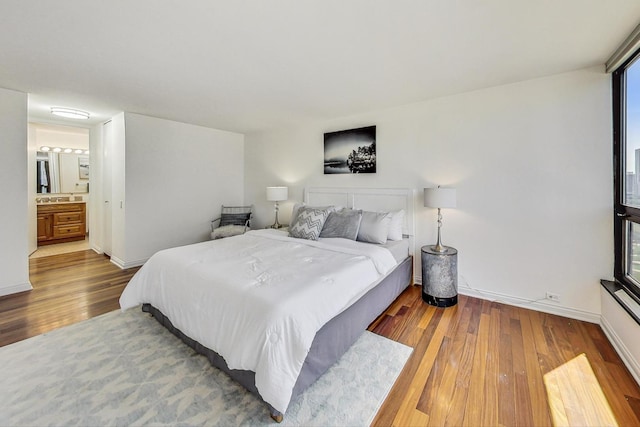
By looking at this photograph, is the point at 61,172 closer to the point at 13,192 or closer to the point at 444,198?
the point at 13,192

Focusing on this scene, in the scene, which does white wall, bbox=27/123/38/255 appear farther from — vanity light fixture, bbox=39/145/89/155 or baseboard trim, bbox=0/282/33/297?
baseboard trim, bbox=0/282/33/297

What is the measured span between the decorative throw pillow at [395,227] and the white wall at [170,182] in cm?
347

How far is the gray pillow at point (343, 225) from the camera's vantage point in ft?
10.6

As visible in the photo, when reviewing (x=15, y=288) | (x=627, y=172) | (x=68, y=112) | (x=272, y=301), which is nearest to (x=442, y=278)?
(x=627, y=172)

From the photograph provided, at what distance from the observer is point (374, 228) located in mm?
3180

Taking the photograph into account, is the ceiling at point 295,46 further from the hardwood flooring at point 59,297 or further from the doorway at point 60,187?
the doorway at point 60,187

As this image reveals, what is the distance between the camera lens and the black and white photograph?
377 centimetres

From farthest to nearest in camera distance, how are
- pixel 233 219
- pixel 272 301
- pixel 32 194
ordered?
1. pixel 32 194
2. pixel 233 219
3. pixel 272 301

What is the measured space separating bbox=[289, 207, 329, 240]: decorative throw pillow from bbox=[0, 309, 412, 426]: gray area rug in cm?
139

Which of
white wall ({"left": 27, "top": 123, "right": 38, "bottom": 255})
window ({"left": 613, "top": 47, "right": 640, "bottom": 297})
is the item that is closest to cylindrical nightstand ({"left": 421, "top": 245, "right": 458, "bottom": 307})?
window ({"left": 613, "top": 47, "right": 640, "bottom": 297})

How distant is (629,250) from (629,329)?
737mm

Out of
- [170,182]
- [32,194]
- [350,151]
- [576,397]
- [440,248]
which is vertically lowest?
[576,397]

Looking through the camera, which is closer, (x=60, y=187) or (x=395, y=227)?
(x=395, y=227)

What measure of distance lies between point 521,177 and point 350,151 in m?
2.12
